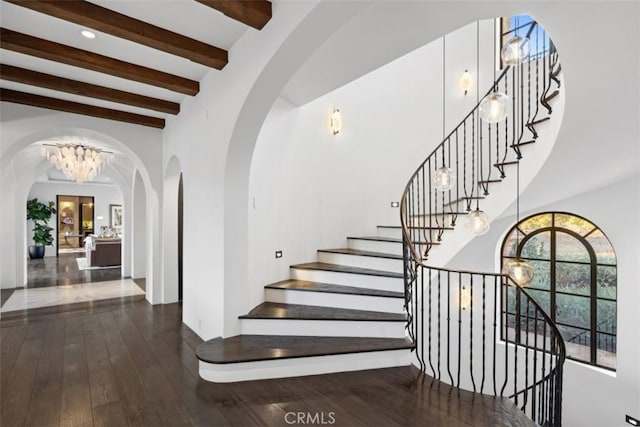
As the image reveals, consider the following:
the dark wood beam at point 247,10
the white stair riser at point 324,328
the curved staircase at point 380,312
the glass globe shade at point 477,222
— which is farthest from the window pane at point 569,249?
the dark wood beam at point 247,10

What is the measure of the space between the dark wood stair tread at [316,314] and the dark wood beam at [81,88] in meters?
3.25

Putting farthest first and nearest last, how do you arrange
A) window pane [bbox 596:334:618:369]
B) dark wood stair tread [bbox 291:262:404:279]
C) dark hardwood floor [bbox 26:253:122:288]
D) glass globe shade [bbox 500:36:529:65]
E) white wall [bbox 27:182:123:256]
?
white wall [bbox 27:182:123:256], dark hardwood floor [bbox 26:253:122:288], window pane [bbox 596:334:618:369], dark wood stair tread [bbox 291:262:404:279], glass globe shade [bbox 500:36:529:65]

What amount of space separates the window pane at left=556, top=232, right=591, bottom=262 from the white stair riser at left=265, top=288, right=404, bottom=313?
12.4 ft

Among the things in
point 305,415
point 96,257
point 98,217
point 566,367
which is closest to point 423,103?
point 566,367

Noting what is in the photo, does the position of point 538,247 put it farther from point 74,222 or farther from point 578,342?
point 74,222

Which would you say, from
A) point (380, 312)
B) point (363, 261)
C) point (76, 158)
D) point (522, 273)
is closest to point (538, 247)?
point (522, 273)

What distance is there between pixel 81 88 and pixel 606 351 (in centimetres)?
840

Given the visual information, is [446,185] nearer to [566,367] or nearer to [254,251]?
[254,251]

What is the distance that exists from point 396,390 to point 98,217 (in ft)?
52.9

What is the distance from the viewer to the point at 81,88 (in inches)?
156

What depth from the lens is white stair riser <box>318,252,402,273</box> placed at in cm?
407

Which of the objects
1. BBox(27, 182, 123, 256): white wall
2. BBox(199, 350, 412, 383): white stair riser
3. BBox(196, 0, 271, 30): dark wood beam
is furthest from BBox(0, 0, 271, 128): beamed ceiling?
BBox(27, 182, 123, 256): white wall

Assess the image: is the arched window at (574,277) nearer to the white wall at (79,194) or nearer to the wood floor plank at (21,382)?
the wood floor plank at (21,382)

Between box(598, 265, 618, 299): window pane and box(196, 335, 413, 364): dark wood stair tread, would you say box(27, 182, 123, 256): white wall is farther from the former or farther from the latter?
box(598, 265, 618, 299): window pane
